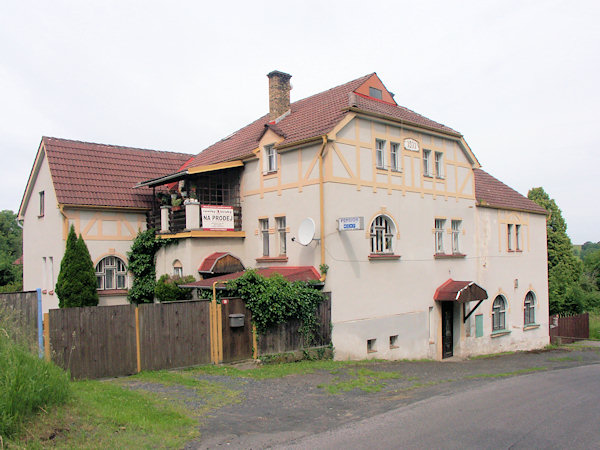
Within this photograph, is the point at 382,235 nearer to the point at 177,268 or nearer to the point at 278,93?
the point at 278,93

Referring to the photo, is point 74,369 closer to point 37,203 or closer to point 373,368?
point 373,368

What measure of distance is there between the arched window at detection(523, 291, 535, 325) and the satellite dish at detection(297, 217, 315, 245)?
47.9 ft

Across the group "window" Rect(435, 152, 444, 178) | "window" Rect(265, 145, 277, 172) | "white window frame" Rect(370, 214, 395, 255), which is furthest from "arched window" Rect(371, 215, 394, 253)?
"window" Rect(265, 145, 277, 172)

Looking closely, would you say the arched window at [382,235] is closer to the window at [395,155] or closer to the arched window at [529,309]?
the window at [395,155]

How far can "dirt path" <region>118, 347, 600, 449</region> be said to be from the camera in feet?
26.4

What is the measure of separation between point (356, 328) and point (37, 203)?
598 inches

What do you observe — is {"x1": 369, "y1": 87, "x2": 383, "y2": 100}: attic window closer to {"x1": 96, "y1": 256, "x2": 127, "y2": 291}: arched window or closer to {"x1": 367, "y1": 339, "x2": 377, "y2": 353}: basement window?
{"x1": 367, "y1": 339, "x2": 377, "y2": 353}: basement window

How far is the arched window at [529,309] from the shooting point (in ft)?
84.1

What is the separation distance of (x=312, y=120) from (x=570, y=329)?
75.4 feet

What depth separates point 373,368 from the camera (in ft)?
49.1

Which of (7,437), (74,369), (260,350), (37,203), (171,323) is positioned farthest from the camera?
(37,203)

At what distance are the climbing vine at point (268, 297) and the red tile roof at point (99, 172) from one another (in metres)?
8.59

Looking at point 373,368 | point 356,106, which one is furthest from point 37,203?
point 373,368

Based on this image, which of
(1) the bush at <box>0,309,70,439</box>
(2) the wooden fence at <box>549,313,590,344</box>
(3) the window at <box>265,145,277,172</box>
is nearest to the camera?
(1) the bush at <box>0,309,70,439</box>
